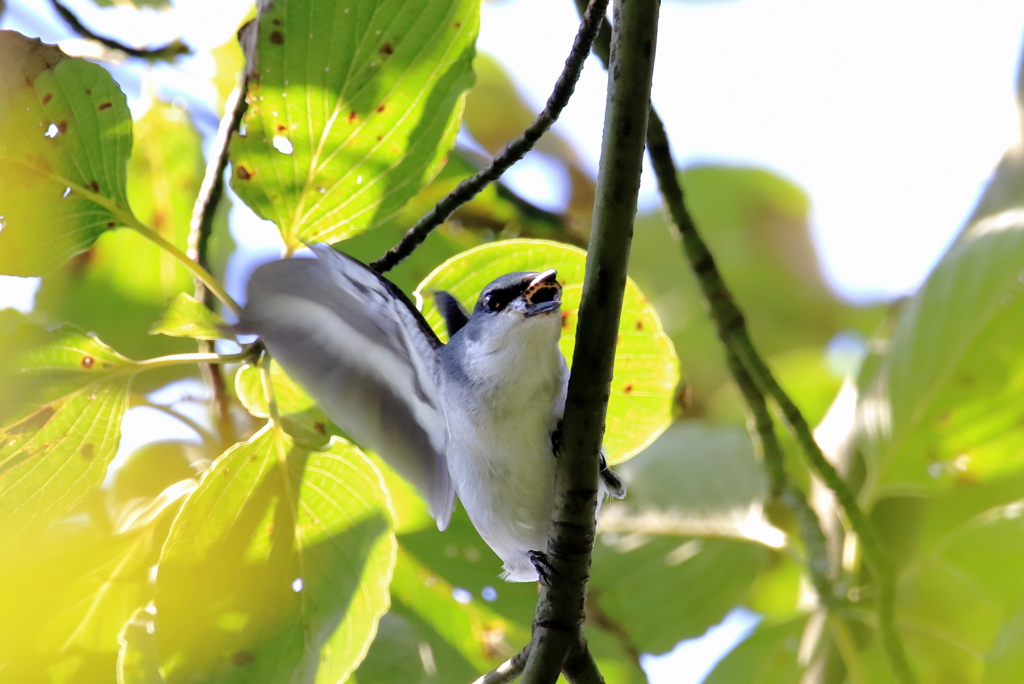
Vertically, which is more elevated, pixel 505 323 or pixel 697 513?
pixel 505 323

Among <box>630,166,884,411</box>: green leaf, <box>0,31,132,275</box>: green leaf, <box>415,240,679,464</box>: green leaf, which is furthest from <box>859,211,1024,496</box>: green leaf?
<box>0,31,132,275</box>: green leaf

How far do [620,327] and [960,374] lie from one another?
0.93m

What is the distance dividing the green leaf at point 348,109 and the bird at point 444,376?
142 millimetres

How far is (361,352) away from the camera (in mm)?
1310

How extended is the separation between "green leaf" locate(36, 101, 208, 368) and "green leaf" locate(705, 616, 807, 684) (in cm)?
135

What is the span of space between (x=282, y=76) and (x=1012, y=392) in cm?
159

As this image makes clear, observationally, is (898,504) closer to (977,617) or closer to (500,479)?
(977,617)

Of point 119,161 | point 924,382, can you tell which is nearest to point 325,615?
point 119,161

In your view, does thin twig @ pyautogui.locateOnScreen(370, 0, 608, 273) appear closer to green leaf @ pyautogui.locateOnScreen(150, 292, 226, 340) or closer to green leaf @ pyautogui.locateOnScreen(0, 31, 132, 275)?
green leaf @ pyautogui.locateOnScreen(150, 292, 226, 340)

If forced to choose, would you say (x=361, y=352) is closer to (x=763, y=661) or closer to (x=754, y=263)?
(x=763, y=661)

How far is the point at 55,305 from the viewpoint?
1841 mm

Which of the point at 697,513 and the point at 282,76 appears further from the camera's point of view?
the point at 697,513

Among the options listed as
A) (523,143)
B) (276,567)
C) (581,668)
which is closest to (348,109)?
(523,143)

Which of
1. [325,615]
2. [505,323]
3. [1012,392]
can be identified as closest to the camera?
[505,323]
